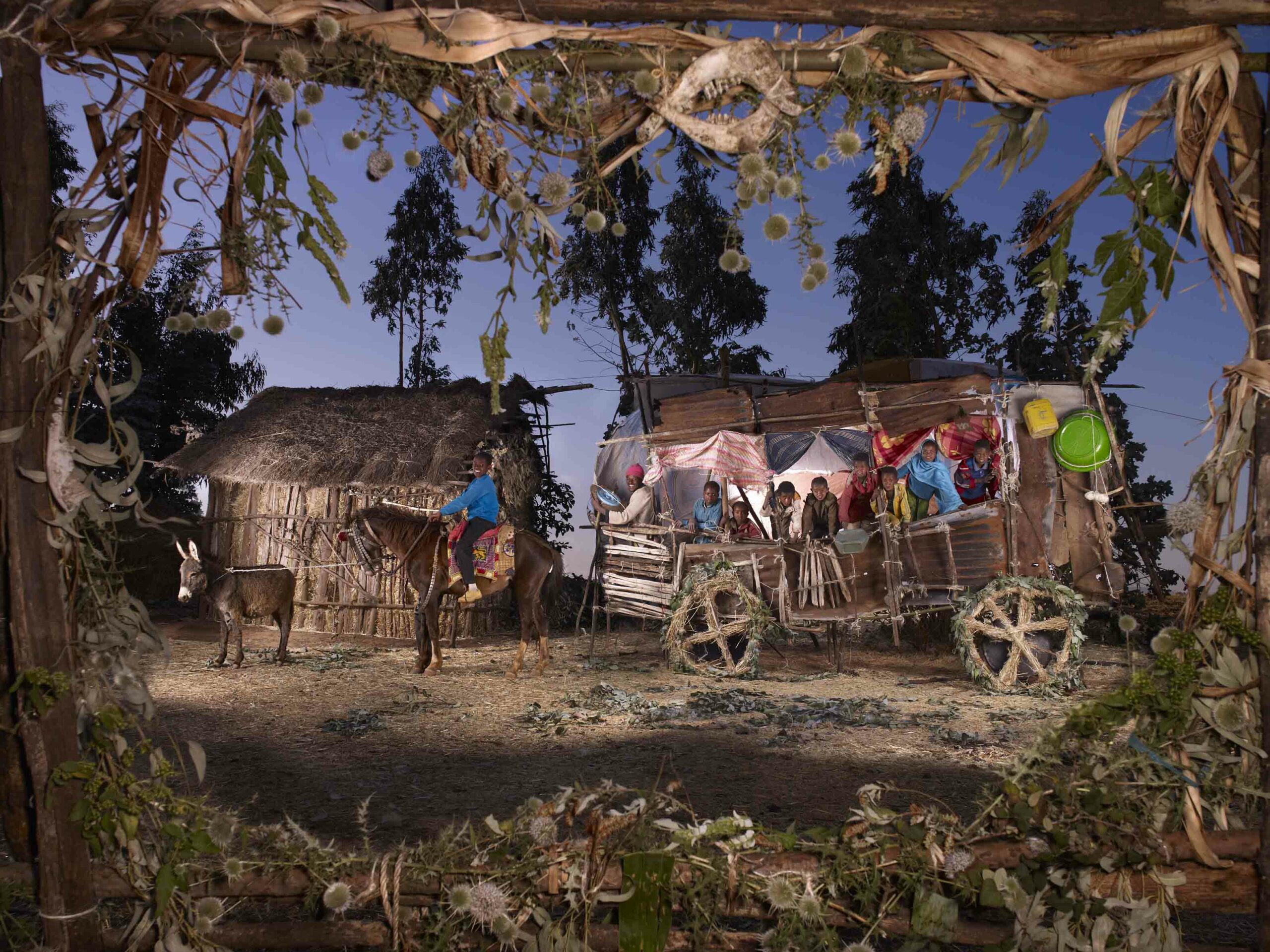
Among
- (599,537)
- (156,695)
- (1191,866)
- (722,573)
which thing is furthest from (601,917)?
(599,537)

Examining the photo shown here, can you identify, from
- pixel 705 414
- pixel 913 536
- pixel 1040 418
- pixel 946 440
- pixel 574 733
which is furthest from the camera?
pixel 705 414

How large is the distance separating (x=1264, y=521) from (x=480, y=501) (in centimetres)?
802

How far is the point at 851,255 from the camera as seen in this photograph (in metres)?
19.4

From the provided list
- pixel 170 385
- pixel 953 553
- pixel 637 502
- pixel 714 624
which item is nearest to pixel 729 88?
pixel 953 553

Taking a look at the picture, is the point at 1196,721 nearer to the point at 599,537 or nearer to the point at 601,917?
the point at 601,917

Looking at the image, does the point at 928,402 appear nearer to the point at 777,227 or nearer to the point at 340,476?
the point at 777,227

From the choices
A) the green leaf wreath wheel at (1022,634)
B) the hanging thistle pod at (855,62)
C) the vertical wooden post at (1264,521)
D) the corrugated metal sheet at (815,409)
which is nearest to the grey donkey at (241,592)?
the corrugated metal sheet at (815,409)

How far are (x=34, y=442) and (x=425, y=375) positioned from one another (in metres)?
20.2

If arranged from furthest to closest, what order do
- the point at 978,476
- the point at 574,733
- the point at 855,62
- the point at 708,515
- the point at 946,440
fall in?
1. the point at 708,515
2. the point at 946,440
3. the point at 978,476
4. the point at 574,733
5. the point at 855,62

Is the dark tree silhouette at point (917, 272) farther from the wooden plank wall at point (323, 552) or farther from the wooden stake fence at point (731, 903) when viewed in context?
the wooden stake fence at point (731, 903)

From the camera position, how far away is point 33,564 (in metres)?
2.65

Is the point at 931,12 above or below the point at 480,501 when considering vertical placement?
above

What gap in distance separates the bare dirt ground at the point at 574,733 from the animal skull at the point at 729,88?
7.00ft

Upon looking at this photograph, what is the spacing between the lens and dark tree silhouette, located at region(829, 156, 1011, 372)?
737 inches
